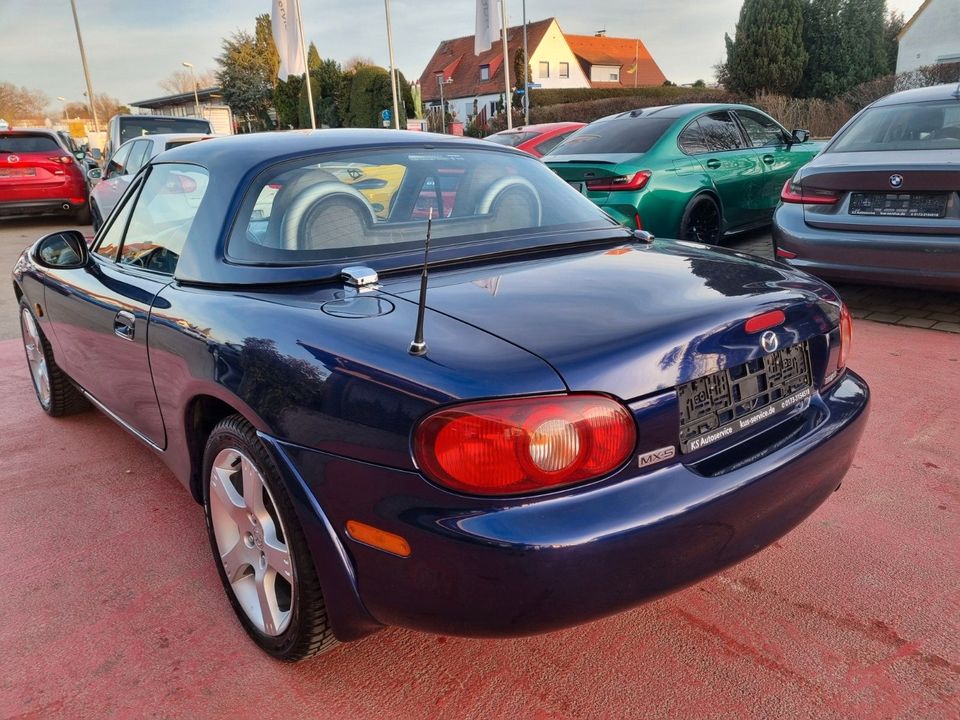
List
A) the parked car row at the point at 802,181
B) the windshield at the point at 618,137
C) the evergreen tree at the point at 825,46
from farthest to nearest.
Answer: the evergreen tree at the point at 825,46 < the windshield at the point at 618,137 < the parked car row at the point at 802,181

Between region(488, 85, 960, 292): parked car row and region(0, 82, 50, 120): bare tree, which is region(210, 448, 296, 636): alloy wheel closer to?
region(488, 85, 960, 292): parked car row

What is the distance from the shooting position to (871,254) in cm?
492

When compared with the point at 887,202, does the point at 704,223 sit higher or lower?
lower

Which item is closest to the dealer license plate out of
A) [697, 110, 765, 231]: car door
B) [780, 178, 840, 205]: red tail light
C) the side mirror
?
[780, 178, 840, 205]: red tail light

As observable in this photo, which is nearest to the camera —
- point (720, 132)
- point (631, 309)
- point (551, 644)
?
point (631, 309)

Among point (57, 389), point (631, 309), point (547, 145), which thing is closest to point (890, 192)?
point (631, 309)

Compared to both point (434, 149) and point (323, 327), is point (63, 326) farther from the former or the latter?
point (323, 327)

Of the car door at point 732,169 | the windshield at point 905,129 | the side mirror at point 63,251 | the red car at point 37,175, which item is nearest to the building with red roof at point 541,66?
the red car at point 37,175

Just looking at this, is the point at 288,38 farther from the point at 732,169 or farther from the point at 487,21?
the point at 732,169

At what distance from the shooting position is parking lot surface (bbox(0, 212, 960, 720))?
6.56ft

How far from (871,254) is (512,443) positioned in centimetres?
420

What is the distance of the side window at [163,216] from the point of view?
2.68 meters

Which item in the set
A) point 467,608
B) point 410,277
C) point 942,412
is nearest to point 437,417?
point 467,608

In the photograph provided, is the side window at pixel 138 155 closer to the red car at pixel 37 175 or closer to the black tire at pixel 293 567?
the red car at pixel 37 175
